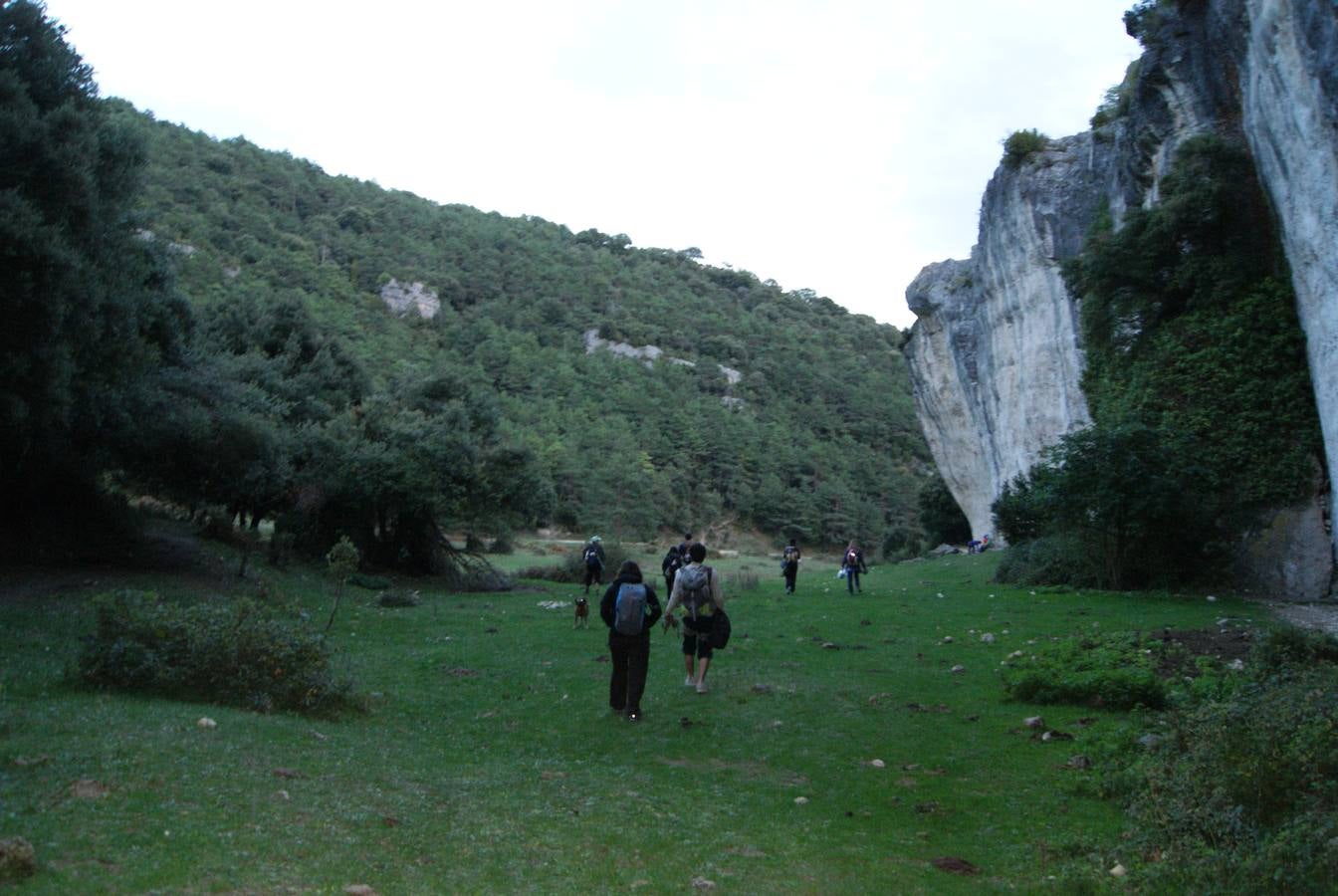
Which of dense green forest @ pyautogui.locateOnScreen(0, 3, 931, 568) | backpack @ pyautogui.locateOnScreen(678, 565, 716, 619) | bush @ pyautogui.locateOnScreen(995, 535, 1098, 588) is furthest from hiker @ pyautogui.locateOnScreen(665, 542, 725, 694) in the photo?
bush @ pyautogui.locateOnScreen(995, 535, 1098, 588)

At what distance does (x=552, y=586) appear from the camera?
103ft

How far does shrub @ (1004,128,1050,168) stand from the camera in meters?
40.1

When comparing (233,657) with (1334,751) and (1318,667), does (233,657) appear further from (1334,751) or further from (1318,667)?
(1318,667)

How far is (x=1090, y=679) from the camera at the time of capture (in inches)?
449

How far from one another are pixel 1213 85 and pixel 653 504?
4305 centimetres

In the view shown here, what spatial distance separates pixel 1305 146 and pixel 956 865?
1747 cm

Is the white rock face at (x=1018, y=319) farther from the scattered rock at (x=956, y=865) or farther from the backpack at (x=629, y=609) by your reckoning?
the scattered rock at (x=956, y=865)

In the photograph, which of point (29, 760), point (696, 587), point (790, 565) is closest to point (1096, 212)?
point (790, 565)

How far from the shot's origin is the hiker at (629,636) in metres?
11.1

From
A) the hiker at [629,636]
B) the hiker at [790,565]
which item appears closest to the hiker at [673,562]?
the hiker at [790,565]

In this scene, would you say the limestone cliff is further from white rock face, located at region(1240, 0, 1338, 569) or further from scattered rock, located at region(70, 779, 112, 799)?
scattered rock, located at region(70, 779, 112, 799)

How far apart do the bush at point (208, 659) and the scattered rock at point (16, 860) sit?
4.96m

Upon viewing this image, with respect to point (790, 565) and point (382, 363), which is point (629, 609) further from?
point (382, 363)

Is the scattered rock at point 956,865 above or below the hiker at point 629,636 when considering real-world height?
below
